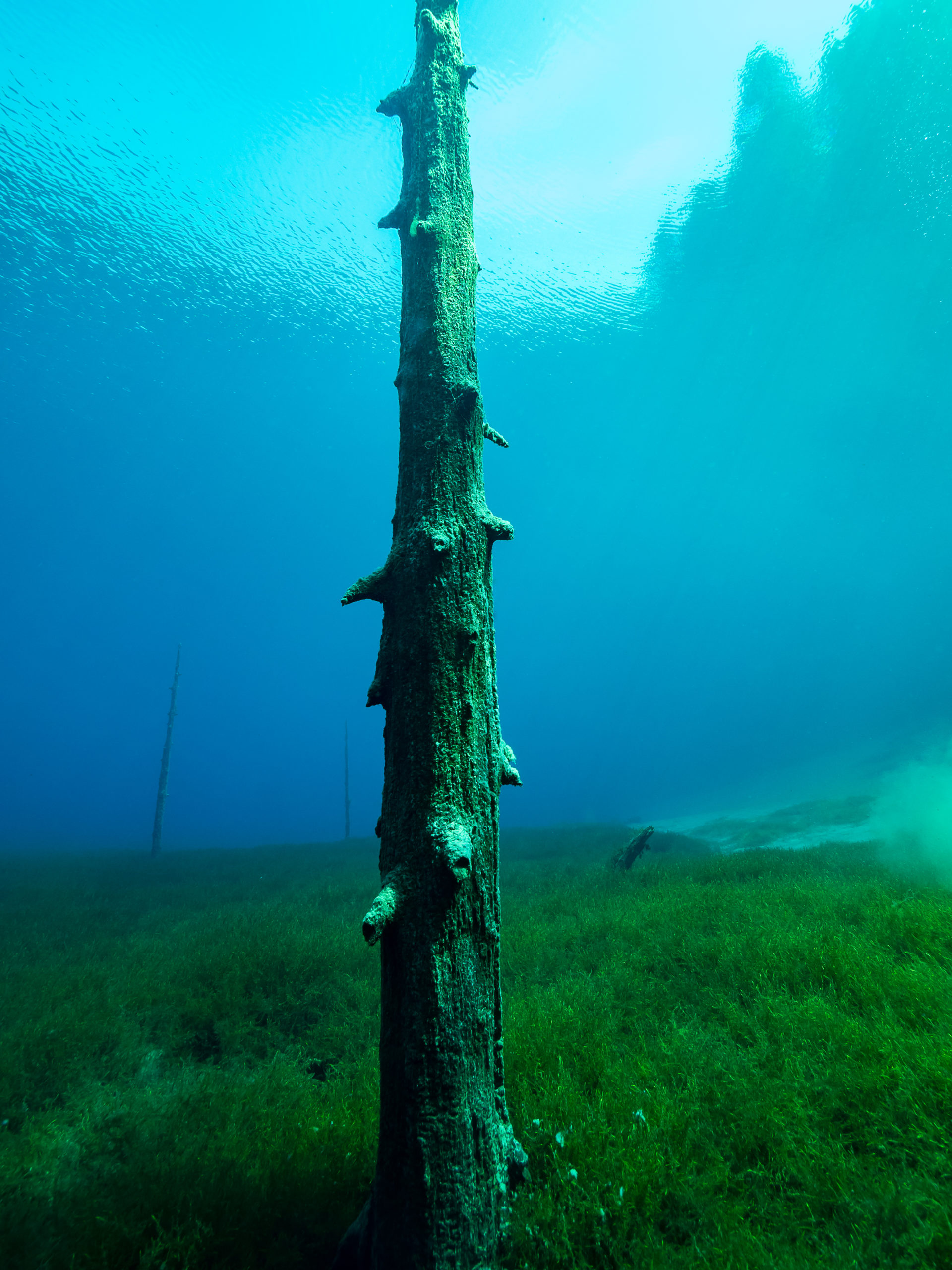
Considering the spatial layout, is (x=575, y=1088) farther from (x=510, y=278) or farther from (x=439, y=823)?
(x=510, y=278)

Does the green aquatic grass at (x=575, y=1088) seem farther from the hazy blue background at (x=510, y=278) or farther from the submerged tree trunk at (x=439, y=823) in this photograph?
the hazy blue background at (x=510, y=278)

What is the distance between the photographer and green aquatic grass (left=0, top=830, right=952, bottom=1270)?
314 cm

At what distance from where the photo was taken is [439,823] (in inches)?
120

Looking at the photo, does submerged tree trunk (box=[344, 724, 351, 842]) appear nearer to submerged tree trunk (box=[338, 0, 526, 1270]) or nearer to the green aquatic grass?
the green aquatic grass

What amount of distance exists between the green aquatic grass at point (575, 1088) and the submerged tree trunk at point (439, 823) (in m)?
0.64

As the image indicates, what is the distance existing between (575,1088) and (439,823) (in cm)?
325

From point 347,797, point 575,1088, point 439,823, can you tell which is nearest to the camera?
point 439,823

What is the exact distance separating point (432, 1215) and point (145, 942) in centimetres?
1075

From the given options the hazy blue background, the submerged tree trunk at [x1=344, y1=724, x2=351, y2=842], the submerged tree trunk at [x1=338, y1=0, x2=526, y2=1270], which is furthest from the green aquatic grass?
the hazy blue background

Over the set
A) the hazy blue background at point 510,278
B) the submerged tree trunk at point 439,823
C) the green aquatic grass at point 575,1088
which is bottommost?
the green aquatic grass at point 575,1088

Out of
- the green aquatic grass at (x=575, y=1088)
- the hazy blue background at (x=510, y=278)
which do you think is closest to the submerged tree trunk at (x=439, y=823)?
the green aquatic grass at (x=575, y=1088)

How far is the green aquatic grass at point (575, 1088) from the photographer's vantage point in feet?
10.3

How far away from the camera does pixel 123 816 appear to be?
450ft

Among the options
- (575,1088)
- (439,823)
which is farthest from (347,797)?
(439,823)
